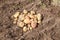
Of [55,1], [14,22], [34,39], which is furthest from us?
[55,1]

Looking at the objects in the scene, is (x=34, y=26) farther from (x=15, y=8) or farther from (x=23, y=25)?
(x=15, y=8)

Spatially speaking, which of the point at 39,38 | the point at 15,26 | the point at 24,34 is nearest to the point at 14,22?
the point at 15,26

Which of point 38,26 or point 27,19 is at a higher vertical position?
point 27,19

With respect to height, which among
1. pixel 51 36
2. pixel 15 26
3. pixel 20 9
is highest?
pixel 20 9
